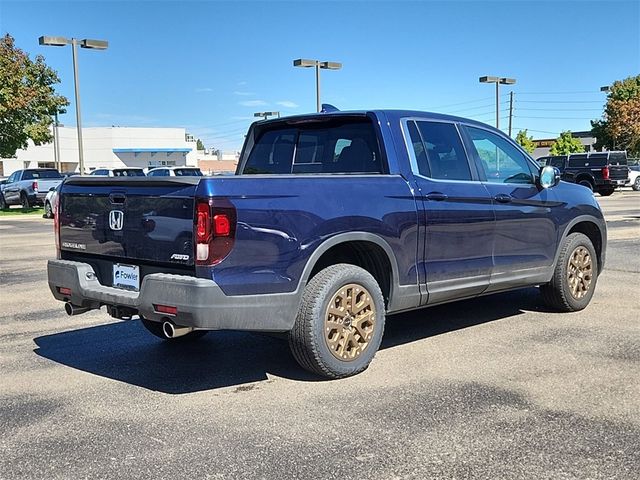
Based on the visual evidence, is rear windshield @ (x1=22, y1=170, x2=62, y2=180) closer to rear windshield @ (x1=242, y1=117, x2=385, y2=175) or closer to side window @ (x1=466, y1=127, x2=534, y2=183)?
rear windshield @ (x1=242, y1=117, x2=385, y2=175)

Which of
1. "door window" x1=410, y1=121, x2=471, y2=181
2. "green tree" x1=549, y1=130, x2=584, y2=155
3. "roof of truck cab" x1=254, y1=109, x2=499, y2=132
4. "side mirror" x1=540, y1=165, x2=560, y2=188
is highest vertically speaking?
"green tree" x1=549, y1=130, x2=584, y2=155

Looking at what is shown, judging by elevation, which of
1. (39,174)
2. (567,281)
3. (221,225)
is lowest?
(567,281)

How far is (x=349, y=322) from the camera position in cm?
472

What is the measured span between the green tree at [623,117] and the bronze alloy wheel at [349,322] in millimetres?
53990

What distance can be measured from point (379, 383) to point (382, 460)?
125 cm

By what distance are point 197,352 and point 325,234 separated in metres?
1.80

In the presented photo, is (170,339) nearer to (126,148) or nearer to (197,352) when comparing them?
(197,352)

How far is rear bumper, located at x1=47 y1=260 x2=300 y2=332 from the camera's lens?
400cm

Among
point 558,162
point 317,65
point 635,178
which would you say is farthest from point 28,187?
point 635,178

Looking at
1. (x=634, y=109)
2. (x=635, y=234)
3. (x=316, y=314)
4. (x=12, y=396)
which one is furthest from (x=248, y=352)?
(x=634, y=109)

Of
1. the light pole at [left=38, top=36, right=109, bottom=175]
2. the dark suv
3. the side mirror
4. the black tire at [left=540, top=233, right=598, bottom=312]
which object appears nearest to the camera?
the side mirror

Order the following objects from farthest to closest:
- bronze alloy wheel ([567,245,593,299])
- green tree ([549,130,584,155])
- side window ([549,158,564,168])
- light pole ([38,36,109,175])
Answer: green tree ([549,130,584,155])
side window ([549,158,564,168])
light pole ([38,36,109,175])
bronze alloy wheel ([567,245,593,299])

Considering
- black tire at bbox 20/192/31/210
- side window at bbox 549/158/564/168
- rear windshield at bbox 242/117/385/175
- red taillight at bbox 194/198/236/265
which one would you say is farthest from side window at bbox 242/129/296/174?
side window at bbox 549/158/564/168

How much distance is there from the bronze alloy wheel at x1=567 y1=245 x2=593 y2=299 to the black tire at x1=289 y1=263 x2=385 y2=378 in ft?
8.83
